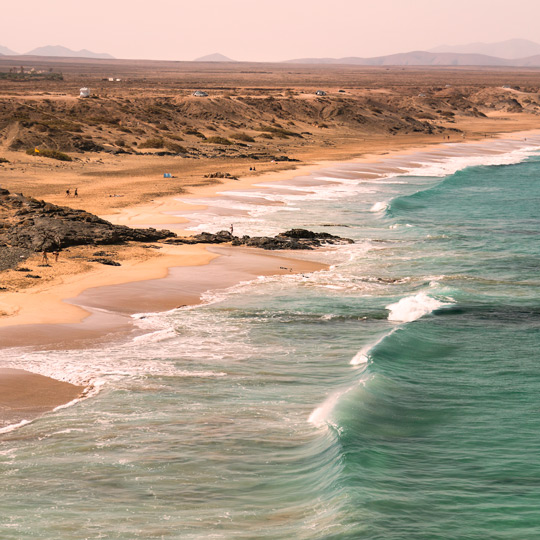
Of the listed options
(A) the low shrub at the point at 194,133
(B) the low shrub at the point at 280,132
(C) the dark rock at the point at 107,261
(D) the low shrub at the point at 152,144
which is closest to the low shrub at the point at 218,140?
(A) the low shrub at the point at 194,133

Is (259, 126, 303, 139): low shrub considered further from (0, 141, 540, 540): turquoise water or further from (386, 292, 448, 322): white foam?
(386, 292, 448, 322): white foam

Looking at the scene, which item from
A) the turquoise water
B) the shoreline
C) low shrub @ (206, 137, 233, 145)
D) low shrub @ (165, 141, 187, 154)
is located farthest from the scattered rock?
the turquoise water

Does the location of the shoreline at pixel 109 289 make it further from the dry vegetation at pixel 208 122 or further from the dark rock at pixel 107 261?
→ the dry vegetation at pixel 208 122

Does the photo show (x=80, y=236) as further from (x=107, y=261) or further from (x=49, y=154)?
(x=49, y=154)

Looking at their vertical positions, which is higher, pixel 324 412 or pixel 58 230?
pixel 58 230

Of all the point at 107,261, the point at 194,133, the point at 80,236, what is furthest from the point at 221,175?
the point at 107,261

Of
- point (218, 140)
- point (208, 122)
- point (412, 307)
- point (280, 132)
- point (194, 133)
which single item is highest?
point (208, 122)
